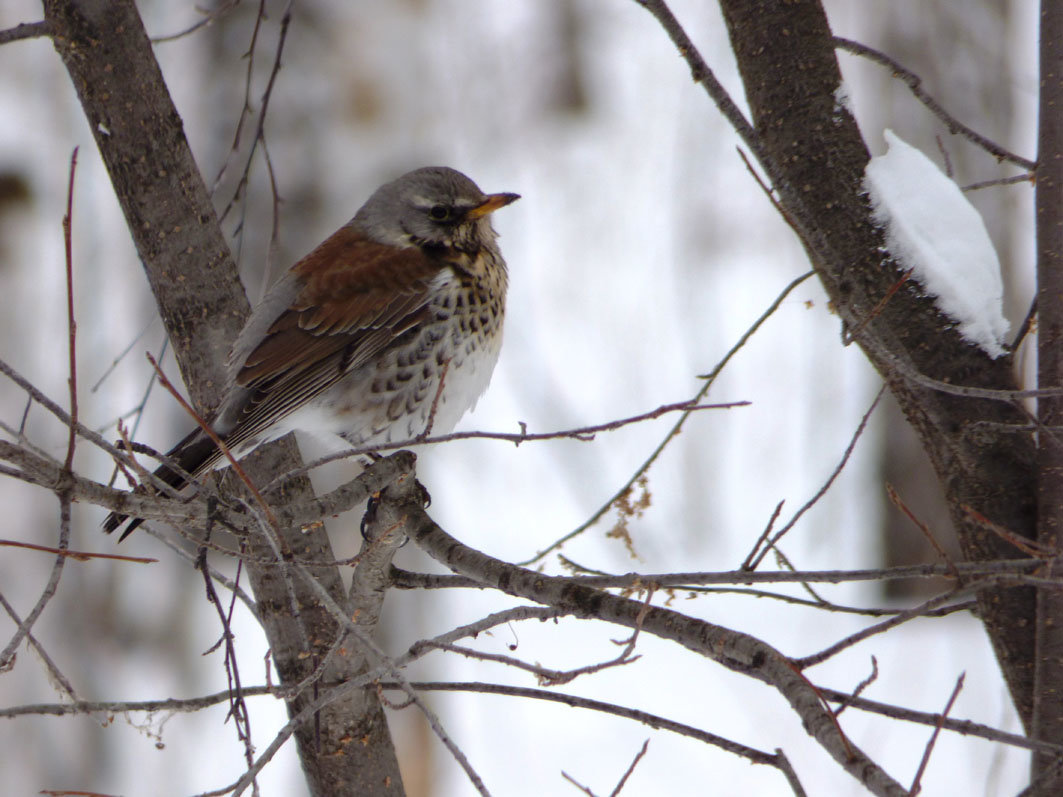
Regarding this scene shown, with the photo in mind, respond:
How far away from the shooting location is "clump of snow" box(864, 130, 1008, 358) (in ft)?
6.81

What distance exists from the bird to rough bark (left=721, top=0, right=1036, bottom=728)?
82 cm

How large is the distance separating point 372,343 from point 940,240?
1456 mm

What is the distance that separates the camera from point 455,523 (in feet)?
20.6

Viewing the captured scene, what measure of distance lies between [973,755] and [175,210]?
14.1 ft

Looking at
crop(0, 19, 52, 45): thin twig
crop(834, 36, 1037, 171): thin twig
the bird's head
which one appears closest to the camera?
crop(834, 36, 1037, 171): thin twig

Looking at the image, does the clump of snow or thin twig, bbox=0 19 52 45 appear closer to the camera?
the clump of snow

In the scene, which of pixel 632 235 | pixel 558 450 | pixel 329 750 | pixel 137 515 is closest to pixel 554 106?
pixel 632 235

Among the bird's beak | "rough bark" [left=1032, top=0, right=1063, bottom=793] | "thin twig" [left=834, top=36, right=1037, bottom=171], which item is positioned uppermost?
the bird's beak

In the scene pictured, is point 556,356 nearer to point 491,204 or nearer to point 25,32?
point 491,204

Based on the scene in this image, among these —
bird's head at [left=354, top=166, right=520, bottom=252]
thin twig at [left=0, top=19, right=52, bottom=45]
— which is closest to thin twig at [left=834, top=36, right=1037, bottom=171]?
bird's head at [left=354, top=166, right=520, bottom=252]

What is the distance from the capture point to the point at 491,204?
9.42ft

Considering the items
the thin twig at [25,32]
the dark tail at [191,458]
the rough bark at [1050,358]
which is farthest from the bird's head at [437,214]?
the rough bark at [1050,358]

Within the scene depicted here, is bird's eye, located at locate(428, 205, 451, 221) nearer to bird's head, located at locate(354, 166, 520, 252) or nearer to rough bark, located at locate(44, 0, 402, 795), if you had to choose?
bird's head, located at locate(354, 166, 520, 252)

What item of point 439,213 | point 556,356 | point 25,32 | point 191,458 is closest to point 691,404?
point 191,458
